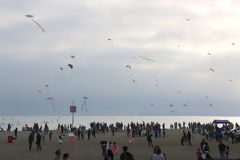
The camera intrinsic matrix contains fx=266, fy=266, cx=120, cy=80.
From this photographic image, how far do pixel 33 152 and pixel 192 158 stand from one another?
11966 mm

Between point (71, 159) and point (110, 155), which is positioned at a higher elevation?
point (110, 155)

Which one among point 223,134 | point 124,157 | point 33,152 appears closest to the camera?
point 124,157

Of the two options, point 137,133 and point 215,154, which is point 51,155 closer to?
point 215,154

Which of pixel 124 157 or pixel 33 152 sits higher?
pixel 124 157

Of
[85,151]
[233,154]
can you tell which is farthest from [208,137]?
[85,151]

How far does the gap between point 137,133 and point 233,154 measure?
47.0ft

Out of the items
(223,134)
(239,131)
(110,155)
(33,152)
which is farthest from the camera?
(223,134)

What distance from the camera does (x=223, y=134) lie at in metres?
29.6

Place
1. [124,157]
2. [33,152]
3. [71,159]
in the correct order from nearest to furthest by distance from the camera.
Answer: [124,157]
[71,159]
[33,152]

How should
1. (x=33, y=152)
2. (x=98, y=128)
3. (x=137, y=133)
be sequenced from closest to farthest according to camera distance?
(x=33, y=152)
(x=137, y=133)
(x=98, y=128)

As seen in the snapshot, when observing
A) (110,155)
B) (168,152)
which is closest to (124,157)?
(110,155)

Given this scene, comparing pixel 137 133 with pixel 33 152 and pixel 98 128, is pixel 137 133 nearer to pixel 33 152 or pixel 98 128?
pixel 98 128

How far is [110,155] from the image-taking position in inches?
479

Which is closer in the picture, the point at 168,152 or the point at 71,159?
the point at 71,159
